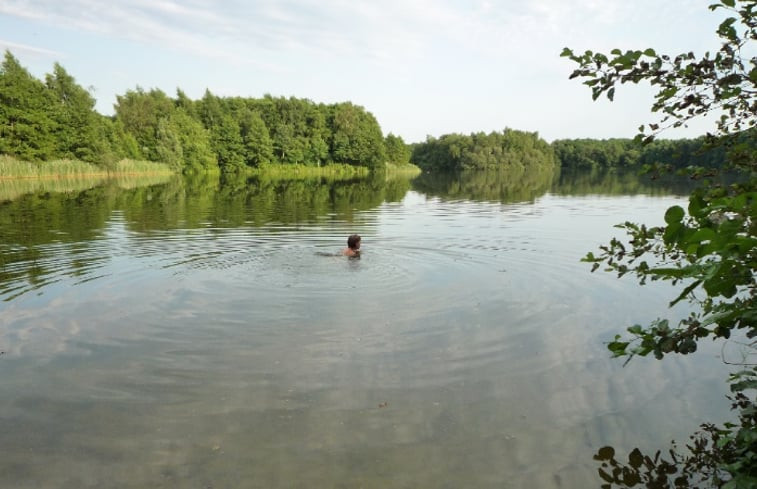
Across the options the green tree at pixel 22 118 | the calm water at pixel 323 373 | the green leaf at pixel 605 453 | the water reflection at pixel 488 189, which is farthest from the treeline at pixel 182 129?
the green leaf at pixel 605 453

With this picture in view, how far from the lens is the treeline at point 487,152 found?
14662cm

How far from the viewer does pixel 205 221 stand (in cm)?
2306

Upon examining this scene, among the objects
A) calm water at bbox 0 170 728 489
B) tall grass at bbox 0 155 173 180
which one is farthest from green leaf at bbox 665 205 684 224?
tall grass at bbox 0 155 173 180

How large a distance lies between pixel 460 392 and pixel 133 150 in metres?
78.8

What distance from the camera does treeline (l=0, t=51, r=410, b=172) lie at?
5608 centimetres

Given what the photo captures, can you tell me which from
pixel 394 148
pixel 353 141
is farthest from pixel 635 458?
pixel 394 148

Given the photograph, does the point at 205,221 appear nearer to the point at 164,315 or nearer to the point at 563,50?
the point at 164,315

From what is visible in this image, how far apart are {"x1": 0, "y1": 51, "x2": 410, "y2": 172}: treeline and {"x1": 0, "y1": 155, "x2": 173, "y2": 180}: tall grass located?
1.76m

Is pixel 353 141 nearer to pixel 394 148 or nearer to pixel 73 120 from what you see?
pixel 394 148

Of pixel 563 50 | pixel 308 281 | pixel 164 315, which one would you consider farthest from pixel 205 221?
pixel 563 50

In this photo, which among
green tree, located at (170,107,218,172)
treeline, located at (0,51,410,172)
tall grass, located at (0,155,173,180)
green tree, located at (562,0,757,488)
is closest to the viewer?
green tree, located at (562,0,757,488)

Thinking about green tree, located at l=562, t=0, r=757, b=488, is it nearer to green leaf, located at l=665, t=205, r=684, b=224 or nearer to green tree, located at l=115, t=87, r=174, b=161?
green leaf, located at l=665, t=205, r=684, b=224

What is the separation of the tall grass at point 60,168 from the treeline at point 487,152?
10075cm

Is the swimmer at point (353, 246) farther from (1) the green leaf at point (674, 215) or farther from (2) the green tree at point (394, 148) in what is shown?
(2) the green tree at point (394, 148)
